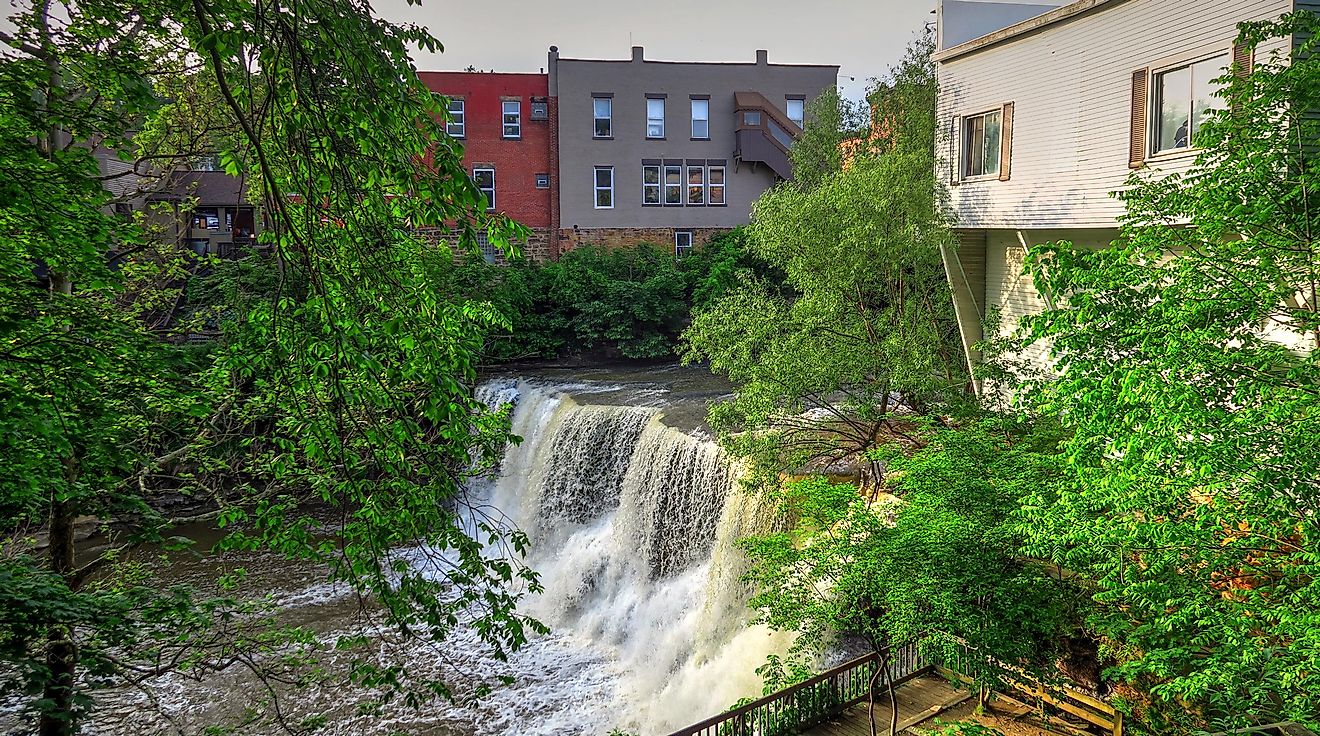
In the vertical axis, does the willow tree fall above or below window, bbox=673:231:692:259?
below

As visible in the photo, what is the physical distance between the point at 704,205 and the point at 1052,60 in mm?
20674

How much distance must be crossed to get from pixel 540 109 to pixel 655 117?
419 centimetres

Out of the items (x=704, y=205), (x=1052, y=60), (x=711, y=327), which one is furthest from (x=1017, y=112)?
(x=704, y=205)

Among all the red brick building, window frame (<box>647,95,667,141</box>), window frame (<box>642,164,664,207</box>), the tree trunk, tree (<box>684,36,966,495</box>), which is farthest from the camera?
window frame (<box>642,164,664,207</box>)

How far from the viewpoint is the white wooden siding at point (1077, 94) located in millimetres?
11594

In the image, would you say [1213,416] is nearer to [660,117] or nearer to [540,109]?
[660,117]

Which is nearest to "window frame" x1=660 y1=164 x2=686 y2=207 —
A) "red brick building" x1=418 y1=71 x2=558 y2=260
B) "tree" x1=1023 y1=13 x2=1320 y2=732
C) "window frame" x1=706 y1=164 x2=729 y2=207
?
"window frame" x1=706 y1=164 x2=729 y2=207

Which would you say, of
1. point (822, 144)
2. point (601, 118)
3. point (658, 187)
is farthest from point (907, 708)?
point (601, 118)

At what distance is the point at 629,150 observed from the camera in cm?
3306

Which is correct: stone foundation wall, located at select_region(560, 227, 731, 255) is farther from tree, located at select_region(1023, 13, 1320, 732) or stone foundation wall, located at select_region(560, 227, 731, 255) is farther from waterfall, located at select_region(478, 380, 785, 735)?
tree, located at select_region(1023, 13, 1320, 732)

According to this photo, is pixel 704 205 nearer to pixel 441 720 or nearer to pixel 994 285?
pixel 994 285

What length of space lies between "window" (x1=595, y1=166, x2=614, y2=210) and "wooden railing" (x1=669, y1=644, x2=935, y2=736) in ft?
79.7

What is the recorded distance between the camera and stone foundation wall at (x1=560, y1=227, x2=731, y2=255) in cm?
3297

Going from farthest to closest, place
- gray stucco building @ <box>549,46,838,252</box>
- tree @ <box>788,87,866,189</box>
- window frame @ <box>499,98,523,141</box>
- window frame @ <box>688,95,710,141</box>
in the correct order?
1. window frame @ <box>688,95,710,141</box>
2. gray stucco building @ <box>549,46,838,252</box>
3. window frame @ <box>499,98,523,141</box>
4. tree @ <box>788,87,866,189</box>
